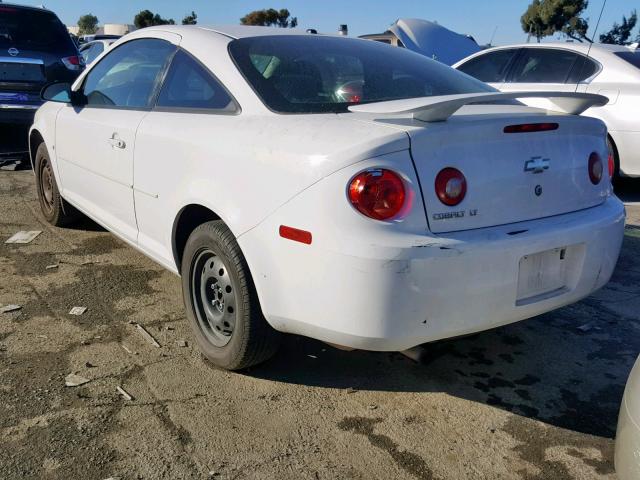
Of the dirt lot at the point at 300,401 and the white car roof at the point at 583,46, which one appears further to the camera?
the white car roof at the point at 583,46

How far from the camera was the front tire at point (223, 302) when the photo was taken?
2.79m

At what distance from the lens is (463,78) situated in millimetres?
3641

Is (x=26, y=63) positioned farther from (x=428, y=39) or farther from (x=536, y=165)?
(x=428, y=39)

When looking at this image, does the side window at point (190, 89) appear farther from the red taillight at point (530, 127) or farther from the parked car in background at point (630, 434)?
the parked car in background at point (630, 434)

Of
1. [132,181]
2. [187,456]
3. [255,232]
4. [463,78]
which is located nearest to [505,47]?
[463,78]

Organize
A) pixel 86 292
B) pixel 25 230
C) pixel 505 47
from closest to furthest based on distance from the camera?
pixel 86 292 → pixel 25 230 → pixel 505 47

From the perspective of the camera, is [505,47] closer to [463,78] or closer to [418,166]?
[463,78]

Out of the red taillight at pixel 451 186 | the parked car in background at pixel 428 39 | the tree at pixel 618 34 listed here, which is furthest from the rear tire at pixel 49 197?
the tree at pixel 618 34

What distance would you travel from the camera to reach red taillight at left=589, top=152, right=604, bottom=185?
292 cm

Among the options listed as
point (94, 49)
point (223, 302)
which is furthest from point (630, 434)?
point (94, 49)

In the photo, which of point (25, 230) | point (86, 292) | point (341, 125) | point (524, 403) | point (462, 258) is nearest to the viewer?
point (462, 258)

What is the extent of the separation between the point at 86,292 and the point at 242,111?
5.94 ft

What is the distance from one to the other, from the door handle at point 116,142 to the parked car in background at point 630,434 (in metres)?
2.79

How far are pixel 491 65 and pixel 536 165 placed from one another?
5.71 metres
